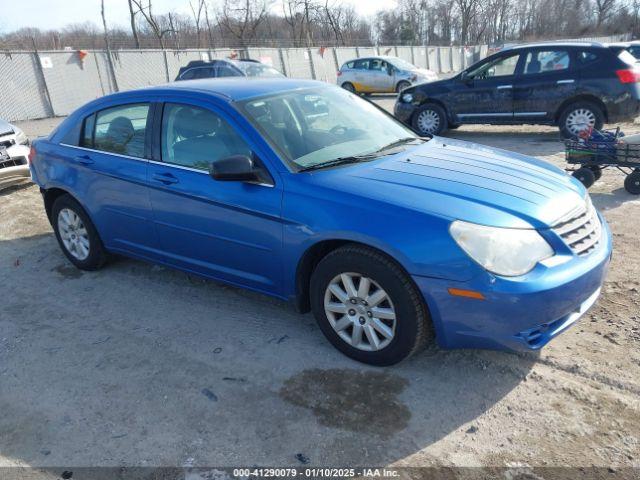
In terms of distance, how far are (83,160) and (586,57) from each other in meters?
8.31

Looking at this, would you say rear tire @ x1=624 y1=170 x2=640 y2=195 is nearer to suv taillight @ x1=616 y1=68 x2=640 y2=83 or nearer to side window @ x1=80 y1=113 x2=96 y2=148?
suv taillight @ x1=616 y1=68 x2=640 y2=83

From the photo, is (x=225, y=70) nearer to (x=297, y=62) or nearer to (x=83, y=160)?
(x=83, y=160)

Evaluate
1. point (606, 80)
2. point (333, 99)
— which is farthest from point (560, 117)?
point (333, 99)

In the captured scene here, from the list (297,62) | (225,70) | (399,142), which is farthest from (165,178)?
(297,62)

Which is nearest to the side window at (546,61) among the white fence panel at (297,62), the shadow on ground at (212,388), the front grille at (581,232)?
the front grille at (581,232)

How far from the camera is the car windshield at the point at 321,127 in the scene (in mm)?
3525

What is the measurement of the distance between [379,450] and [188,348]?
61.6 inches

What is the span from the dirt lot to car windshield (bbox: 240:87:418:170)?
47.8 inches

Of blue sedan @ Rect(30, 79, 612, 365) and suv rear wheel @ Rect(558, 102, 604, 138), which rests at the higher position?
blue sedan @ Rect(30, 79, 612, 365)

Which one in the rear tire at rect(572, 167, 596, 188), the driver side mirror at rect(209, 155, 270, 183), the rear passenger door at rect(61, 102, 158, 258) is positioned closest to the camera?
the driver side mirror at rect(209, 155, 270, 183)

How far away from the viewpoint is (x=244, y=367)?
333cm

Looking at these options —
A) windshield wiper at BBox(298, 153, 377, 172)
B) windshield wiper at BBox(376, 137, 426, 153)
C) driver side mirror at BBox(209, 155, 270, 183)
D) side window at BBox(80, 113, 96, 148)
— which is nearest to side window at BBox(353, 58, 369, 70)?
side window at BBox(80, 113, 96, 148)

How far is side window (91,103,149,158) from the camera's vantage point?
4.13m

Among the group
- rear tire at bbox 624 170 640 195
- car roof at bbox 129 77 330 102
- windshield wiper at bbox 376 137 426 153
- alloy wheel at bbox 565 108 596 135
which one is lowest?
rear tire at bbox 624 170 640 195
